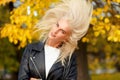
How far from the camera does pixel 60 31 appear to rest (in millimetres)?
3453

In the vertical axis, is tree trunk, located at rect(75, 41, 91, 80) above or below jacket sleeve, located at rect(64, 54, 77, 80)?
below

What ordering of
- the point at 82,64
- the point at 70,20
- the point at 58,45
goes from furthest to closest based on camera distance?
1. the point at 82,64
2. the point at 58,45
3. the point at 70,20

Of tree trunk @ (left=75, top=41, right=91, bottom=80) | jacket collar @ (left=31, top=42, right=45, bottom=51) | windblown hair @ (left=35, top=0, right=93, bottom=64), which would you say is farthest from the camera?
tree trunk @ (left=75, top=41, right=91, bottom=80)

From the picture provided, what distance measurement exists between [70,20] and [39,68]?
493 mm

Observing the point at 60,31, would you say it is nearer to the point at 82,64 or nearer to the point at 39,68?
the point at 39,68

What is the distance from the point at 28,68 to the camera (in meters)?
3.49

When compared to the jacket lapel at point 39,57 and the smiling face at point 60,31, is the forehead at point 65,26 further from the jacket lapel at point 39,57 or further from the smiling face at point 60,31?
the jacket lapel at point 39,57

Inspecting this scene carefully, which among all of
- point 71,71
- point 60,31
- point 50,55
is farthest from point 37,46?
point 71,71

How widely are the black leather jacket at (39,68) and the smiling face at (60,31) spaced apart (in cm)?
15

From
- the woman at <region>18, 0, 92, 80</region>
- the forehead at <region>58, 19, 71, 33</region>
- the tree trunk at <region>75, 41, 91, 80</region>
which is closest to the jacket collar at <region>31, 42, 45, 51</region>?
the woman at <region>18, 0, 92, 80</region>

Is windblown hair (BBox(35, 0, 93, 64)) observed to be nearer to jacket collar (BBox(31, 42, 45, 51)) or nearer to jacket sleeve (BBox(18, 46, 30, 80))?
jacket collar (BBox(31, 42, 45, 51))

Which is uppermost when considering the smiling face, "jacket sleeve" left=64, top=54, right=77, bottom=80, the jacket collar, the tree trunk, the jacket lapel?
the smiling face

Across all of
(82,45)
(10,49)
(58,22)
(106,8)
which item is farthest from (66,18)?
(10,49)

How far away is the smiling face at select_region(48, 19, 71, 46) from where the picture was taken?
136 inches
